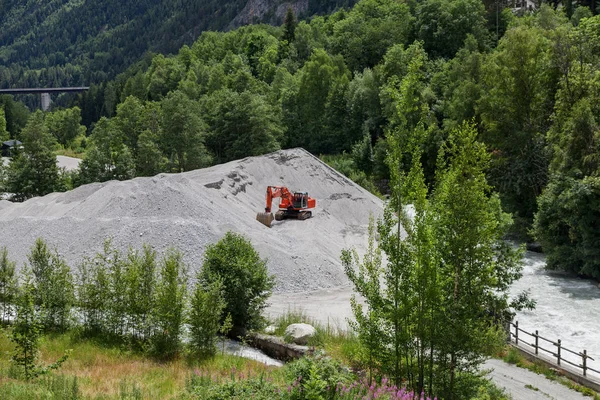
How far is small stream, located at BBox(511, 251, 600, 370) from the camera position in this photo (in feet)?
89.2

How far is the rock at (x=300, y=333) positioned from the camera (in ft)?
70.9

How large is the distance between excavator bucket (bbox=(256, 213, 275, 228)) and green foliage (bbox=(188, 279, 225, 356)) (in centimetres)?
2007

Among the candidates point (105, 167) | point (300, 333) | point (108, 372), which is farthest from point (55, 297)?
point (105, 167)

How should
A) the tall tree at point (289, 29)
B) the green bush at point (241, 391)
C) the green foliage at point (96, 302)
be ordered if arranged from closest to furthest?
1. the green bush at point (241, 391)
2. the green foliage at point (96, 302)
3. the tall tree at point (289, 29)

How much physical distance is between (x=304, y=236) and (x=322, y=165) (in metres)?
16.4

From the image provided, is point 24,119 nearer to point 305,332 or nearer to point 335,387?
point 305,332

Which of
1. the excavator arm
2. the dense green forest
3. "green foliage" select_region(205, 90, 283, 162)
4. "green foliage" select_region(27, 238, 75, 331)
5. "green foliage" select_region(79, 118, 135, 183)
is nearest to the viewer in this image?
"green foliage" select_region(27, 238, 75, 331)

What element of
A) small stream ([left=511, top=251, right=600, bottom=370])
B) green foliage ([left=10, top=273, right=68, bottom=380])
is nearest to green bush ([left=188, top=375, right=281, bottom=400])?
green foliage ([left=10, top=273, right=68, bottom=380])

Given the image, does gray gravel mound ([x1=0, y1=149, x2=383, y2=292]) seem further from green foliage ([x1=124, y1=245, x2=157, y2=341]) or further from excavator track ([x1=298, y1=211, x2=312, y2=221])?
green foliage ([x1=124, y1=245, x2=157, y2=341])

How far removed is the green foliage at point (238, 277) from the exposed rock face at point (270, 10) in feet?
502

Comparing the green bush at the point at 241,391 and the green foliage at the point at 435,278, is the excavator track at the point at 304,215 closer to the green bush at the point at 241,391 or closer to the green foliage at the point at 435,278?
the green foliage at the point at 435,278

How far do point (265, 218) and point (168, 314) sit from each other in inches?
832

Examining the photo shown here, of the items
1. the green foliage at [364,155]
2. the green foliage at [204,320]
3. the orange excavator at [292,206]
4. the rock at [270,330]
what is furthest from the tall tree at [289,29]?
the green foliage at [204,320]

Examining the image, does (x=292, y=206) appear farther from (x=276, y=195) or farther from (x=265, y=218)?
(x=265, y=218)
